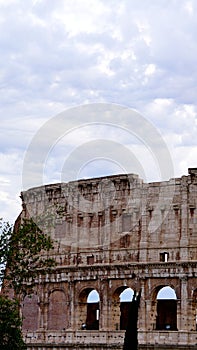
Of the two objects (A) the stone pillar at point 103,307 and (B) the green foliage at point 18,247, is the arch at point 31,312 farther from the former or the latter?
(B) the green foliage at point 18,247

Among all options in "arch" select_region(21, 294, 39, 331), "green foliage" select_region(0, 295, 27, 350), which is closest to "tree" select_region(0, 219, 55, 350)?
"green foliage" select_region(0, 295, 27, 350)

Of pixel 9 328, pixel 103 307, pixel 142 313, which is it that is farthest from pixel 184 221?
pixel 9 328

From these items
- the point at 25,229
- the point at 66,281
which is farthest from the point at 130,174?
the point at 25,229

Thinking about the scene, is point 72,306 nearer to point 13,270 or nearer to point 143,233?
point 143,233

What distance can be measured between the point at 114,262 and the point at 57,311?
5558 millimetres

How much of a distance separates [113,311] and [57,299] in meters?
5.20

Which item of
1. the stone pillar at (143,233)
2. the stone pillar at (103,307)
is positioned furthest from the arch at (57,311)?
the stone pillar at (143,233)

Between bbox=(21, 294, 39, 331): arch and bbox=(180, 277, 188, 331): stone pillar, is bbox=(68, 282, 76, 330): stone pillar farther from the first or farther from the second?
bbox=(180, 277, 188, 331): stone pillar

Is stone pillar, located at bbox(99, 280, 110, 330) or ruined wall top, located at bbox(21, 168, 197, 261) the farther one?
stone pillar, located at bbox(99, 280, 110, 330)

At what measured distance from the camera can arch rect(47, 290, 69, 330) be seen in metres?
52.1

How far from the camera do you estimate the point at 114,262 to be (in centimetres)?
4947

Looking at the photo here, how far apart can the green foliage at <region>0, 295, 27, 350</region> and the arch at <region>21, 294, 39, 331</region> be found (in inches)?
541

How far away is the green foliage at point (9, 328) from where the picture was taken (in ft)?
126

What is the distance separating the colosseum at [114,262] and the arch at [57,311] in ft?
0.19
